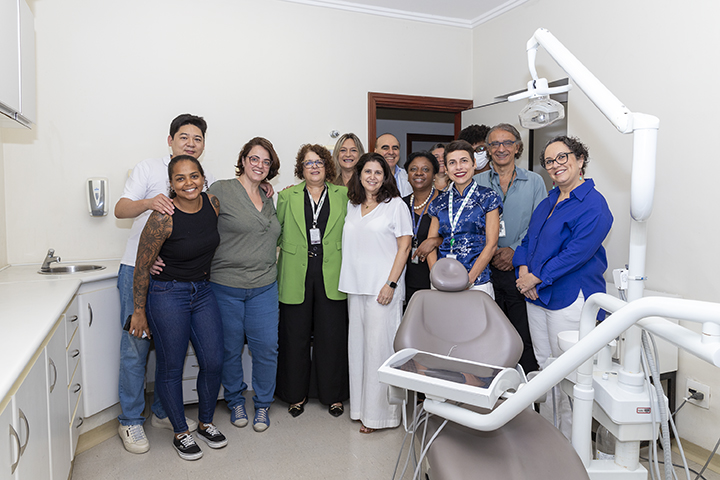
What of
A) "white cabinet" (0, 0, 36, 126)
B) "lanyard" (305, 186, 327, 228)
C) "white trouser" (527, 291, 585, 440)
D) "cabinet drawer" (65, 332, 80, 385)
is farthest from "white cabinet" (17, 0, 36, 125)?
"white trouser" (527, 291, 585, 440)

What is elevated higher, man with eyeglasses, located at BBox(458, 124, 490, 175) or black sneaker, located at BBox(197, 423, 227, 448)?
man with eyeglasses, located at BBox(458, 124, 490, 175)

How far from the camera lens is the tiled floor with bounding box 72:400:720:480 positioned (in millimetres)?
2398

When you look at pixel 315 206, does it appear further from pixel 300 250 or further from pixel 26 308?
pixel 26 308

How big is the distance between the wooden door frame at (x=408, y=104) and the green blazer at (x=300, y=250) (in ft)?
4.64

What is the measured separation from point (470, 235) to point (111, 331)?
2.08 metres

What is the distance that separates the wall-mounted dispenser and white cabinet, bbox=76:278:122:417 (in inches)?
29.4

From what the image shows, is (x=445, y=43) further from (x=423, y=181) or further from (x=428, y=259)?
(x=428, y=259)

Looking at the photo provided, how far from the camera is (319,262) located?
2.91 metres

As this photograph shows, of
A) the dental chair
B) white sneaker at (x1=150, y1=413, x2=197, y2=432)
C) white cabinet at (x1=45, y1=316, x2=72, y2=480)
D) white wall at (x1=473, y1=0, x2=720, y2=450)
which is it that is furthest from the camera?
white sneaker at (x1=150, y1=413, x2=197, y2=432)

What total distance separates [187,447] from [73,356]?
0.74 metres

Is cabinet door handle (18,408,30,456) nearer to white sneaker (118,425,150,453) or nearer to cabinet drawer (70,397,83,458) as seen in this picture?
cabinet drawer (70,397,83,458)

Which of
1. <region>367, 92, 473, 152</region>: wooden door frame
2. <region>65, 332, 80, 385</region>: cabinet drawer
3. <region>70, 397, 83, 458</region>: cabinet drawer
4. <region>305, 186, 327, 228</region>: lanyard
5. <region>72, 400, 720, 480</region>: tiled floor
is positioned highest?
<region>367, 92, 473, 152</region>: wooden door frame

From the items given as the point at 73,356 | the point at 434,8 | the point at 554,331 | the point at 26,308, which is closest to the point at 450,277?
the point at 554,331

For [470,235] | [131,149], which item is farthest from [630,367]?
[131,149]
